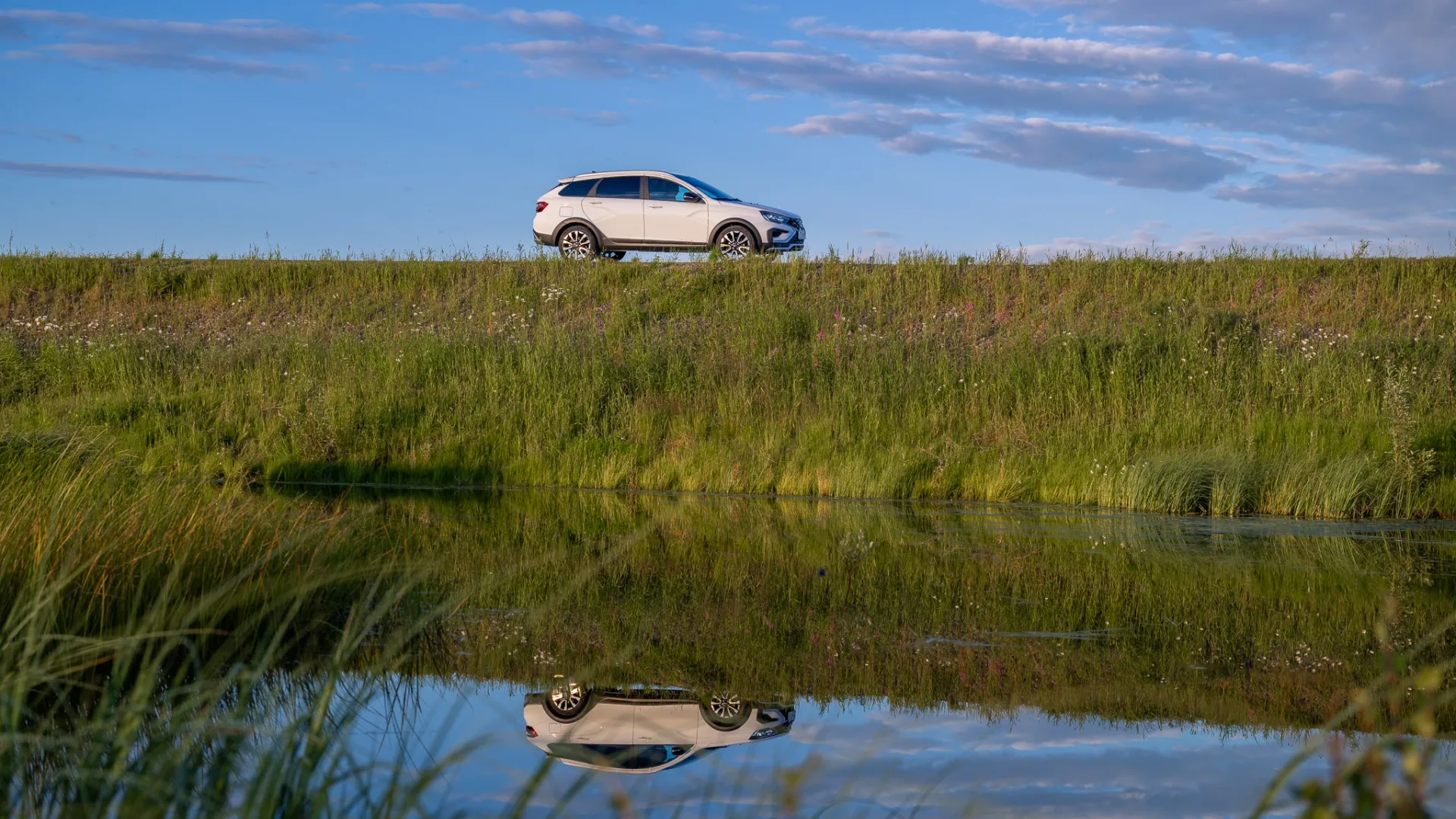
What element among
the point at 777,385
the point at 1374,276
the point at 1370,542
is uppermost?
the point at 1374,276

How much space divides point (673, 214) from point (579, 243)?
1.95 m

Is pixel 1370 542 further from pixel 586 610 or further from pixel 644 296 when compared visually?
pixel 644 296

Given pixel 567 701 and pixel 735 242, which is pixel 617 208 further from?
pixel 567 701

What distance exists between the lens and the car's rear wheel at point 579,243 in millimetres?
25000

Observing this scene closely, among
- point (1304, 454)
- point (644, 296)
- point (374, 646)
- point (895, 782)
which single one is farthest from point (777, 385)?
point (895, 782)

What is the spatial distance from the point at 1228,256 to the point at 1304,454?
8256mm

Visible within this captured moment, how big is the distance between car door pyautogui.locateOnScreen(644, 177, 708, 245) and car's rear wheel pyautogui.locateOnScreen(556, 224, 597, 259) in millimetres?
1174

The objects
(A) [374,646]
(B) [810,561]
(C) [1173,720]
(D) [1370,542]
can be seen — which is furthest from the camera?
(D) [1370,542]

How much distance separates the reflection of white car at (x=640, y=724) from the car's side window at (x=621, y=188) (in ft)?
61.3

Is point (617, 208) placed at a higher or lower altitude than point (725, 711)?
higher

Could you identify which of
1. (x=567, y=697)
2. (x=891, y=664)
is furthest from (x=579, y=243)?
(x=567, y=697)

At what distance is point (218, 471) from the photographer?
17.6 meters

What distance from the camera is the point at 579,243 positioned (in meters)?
25.0

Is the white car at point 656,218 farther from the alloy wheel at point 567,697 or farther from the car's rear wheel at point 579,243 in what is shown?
the alloy wheel at point 567,697
